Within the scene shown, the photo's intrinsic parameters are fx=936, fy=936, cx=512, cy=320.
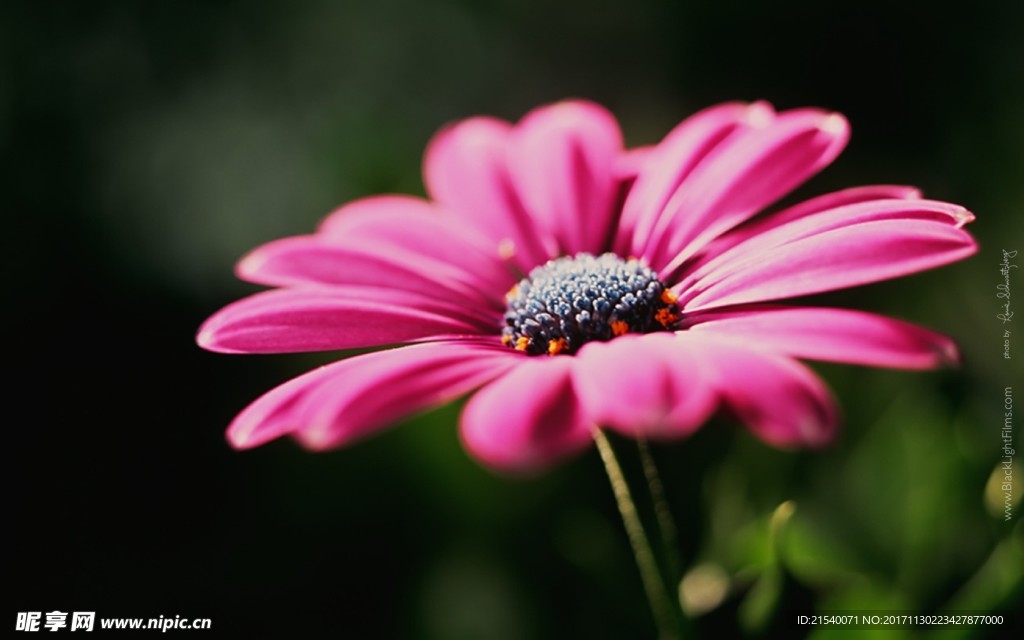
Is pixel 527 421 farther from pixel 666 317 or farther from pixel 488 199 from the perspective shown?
pixel 488 199

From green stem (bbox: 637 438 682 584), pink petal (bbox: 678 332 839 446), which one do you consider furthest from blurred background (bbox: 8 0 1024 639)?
pink petal (bbox: 678 332 839 446)

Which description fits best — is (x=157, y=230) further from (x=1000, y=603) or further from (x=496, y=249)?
(x=1000, y=603)

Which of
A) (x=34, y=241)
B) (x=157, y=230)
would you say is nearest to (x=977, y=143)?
(x=157, y=230)

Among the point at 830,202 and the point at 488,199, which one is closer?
the point at 830,202

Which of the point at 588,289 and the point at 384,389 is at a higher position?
the point at 588,289

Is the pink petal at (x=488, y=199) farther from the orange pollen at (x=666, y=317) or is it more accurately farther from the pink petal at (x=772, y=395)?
the pink petal at (x=772, y=395)

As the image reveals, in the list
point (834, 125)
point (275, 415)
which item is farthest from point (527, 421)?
point (834, 125)
